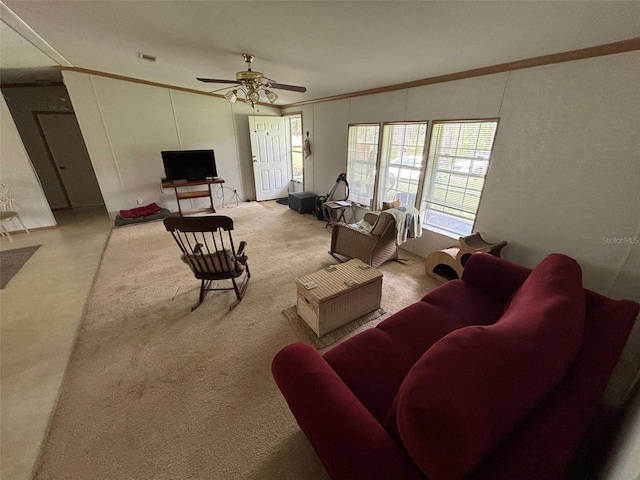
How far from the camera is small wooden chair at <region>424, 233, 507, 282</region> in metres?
2.57

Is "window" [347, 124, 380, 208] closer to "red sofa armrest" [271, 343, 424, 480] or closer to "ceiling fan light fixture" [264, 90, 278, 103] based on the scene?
"ceiling fan light fixture" [264, 90, 278, 103]

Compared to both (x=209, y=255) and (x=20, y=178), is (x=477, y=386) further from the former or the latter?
(x=20, y=178)

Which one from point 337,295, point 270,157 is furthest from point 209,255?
point 270,157

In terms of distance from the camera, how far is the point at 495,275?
72.1 inches

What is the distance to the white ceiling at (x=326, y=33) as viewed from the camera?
155 centimetres

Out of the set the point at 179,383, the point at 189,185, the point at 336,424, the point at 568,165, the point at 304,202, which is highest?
the point at 568,165

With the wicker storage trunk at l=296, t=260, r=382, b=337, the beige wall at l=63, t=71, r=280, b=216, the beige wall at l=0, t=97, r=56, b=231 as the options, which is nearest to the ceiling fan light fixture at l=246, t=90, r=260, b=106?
the wicker storage trunk at l=296, t=260, r=382, b=337

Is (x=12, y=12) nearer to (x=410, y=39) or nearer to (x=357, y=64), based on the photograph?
(x=357, y=64)

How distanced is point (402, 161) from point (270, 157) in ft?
11.8

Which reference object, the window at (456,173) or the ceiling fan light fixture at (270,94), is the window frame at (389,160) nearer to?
the window at (456,173)

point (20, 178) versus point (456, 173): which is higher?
point (456, 173)

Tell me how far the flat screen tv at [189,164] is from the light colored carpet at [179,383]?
2.47 meters

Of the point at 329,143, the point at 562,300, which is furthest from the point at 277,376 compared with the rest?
the point at 329,143

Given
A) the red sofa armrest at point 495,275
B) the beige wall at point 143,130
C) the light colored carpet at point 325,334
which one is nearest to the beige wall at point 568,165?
the red sofa armrest at point 495,275
